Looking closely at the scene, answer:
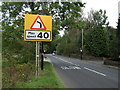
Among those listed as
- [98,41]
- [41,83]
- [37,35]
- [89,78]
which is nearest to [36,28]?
[37,35]

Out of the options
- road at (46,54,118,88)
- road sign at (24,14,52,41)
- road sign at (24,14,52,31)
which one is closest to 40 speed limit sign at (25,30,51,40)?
road sign at (24,14,52,41)

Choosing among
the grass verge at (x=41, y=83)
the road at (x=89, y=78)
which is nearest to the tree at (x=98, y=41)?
the road at (x=89, y=78)

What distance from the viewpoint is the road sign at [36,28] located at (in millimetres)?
9617

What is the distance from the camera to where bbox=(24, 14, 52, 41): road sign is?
31.6ft

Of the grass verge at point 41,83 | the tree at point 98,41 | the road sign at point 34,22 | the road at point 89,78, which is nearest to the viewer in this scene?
the grass verge at point 41,83

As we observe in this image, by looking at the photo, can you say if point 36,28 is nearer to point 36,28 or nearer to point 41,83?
point 36,28

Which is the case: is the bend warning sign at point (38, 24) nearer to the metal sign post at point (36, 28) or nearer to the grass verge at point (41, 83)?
the metal sign post at point (36, 28)

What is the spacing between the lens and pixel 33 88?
25.3 feet

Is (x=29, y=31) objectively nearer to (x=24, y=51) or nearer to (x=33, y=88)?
(x=33, y=88)

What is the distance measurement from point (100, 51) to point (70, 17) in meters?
26.8

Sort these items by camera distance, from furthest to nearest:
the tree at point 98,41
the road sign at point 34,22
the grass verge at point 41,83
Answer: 1. the tree at point 98,41
2. the road sign at point 34,22
3. the grass verge at point 41,83

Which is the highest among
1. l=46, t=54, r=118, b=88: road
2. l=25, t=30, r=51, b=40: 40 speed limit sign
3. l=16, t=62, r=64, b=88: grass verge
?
l=25, t=30, r=51, b=40: 40 speed limit sign

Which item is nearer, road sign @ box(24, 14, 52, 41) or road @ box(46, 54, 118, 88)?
road sign @ box(24, 14, 52, 41)

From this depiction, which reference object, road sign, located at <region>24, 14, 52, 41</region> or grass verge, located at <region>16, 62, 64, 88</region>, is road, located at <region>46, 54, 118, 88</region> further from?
road sign, located at <region>24, 14, 52, 41</region>
